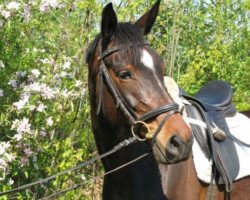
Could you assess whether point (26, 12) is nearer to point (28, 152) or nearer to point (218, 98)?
point (28, 152)

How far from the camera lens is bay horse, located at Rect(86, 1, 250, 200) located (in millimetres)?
3018

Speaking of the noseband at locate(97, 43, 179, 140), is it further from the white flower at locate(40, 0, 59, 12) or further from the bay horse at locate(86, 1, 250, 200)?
the white flower at locate(40, 0, 59, 12)

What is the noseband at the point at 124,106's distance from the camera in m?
3.03

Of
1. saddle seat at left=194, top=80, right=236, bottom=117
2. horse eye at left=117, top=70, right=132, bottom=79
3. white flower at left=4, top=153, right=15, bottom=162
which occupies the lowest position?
saddle seat at left=194, top=80, right=236, bottom=117

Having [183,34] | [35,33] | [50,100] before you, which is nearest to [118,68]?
[50,100]

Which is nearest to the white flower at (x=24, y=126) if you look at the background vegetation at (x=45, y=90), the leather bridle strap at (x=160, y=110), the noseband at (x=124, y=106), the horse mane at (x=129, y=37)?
the background vegetation at (x=45, y=90)

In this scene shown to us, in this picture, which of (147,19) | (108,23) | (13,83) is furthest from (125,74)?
(13,83)

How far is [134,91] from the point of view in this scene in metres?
3.13

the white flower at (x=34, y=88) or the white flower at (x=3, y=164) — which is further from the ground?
the white flower at (x=34, y=88)

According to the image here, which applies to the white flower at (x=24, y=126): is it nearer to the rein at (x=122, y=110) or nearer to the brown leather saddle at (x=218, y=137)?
the rein at (x=122, y=110)

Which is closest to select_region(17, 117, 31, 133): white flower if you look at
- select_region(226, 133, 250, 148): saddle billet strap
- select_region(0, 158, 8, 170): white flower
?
select_region(0, 158, 8, 170): white flower

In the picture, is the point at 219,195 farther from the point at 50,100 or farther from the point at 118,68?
the point at 50,100

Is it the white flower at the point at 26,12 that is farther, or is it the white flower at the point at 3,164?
the white flower at the point at 26,12

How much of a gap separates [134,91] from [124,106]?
115 mm
